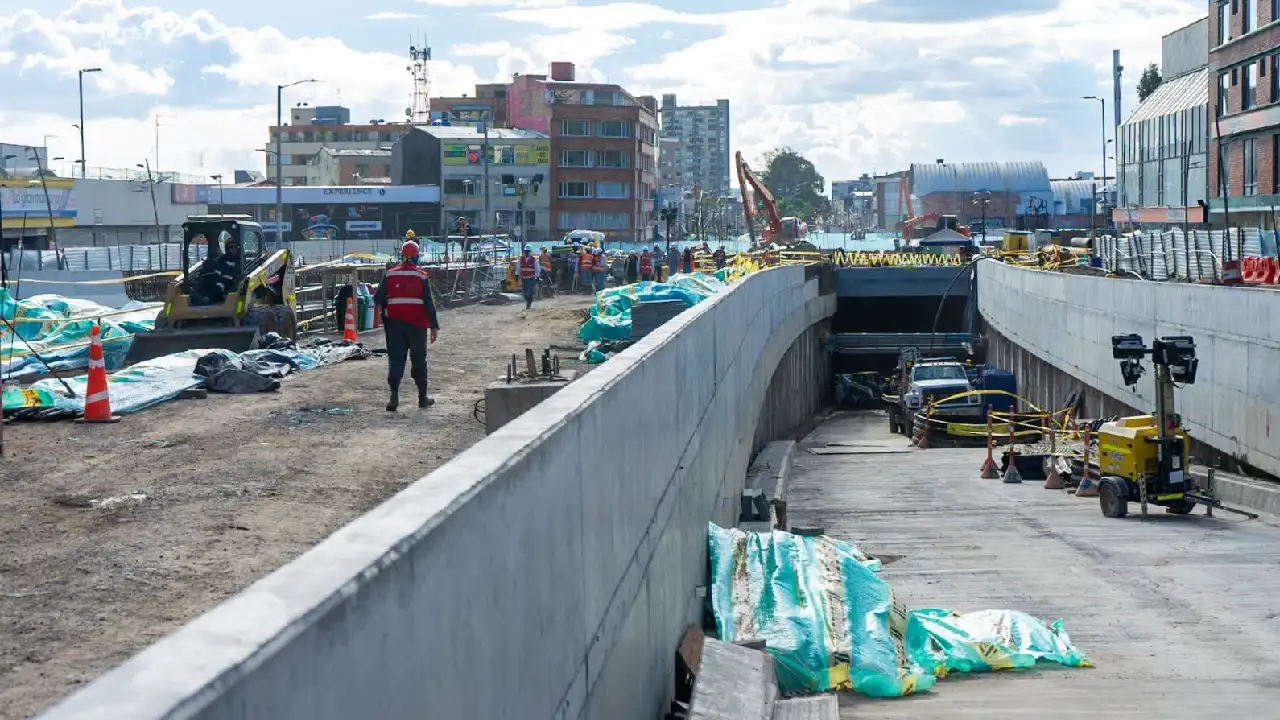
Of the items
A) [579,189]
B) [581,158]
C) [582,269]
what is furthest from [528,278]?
[581,158]

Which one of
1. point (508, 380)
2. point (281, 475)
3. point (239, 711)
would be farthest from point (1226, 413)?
point (239, 711)

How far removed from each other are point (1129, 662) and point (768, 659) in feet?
12.7

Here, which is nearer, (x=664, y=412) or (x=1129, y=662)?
(x=664, y=412)

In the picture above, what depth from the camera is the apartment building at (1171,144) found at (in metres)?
69.4

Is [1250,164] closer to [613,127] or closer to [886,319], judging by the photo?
[886,319]

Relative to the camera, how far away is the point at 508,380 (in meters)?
16.6

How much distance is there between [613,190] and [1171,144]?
199 feet

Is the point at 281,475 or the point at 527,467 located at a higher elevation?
the point at 527,467

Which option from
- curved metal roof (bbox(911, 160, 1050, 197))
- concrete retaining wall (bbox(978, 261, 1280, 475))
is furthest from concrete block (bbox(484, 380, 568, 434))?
curved metal roof (bbox(911, 160, 1050, 197))

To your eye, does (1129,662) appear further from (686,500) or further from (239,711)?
(239,711)

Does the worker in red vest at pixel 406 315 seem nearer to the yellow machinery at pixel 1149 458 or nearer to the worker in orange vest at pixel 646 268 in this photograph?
the yellow machinery at pixel 1149 458

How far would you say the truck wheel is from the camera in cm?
1997

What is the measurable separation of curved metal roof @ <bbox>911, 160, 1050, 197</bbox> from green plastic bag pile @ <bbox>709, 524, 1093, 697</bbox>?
143744 millimetres

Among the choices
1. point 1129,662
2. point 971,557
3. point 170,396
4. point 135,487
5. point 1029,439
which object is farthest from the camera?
point 1029,439
